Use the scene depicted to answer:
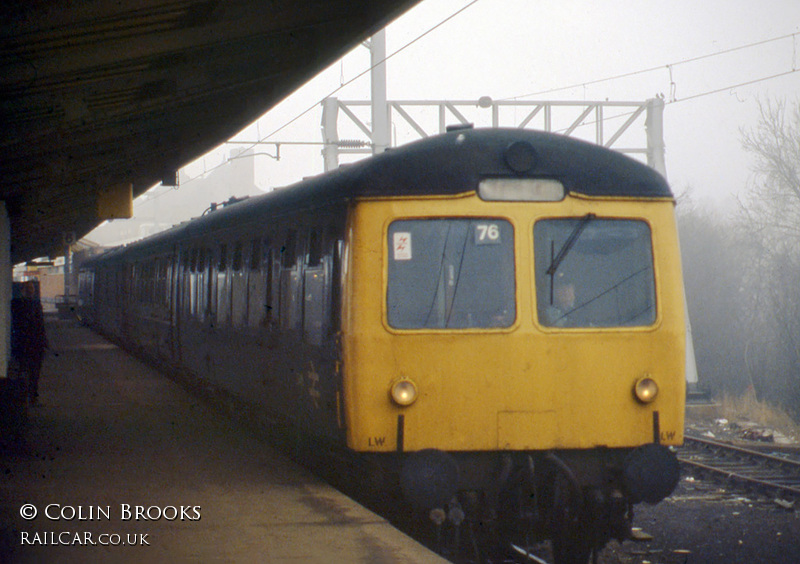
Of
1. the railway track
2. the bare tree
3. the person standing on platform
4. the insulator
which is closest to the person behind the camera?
the railway track

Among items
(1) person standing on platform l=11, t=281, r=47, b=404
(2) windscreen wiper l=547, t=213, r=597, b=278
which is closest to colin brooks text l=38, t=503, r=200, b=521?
(2) windscreen wiper l=547, t=213, r=597, b=278

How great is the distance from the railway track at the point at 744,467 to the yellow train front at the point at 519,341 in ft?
18.1

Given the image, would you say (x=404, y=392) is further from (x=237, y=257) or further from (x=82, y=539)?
(x=237, y=257)

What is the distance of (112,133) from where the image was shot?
33.7 feet

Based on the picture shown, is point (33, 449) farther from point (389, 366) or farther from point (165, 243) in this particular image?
point (165, 243)

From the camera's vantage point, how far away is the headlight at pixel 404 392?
7109mm

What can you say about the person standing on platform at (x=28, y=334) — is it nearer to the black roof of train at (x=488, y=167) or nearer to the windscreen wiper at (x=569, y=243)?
the black roof of train at (x=488, y=167)

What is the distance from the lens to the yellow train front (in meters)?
7.15

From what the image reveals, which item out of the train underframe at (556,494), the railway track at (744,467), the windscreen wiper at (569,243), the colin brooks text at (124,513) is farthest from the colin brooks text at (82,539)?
the railway track at (744,467)

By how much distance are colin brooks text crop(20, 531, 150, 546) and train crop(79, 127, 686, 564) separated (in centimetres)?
145

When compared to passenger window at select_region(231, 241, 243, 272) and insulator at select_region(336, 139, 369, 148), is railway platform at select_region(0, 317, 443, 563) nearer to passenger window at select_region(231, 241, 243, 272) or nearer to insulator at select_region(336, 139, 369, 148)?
passenger window at select_region(231, 241, 243, 272)

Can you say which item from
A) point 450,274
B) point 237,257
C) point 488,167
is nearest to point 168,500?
point 450,274

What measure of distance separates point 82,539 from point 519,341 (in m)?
2.98

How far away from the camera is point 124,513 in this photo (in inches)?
292
